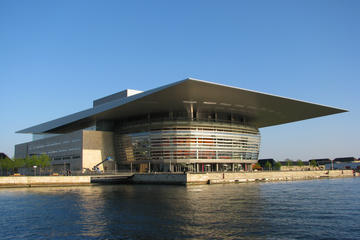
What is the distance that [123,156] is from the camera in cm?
6769

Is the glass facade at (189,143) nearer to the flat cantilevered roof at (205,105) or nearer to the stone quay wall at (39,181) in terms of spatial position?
the flat cantilevered roof at (205,105)

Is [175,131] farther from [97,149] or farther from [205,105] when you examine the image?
[97,149]

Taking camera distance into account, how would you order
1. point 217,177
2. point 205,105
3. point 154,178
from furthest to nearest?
point 205,105 → point 154,178 → point 217,177

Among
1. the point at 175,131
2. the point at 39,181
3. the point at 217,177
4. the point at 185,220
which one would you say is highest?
the point at 175,131

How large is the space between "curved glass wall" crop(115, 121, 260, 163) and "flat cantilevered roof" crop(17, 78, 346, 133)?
319cm

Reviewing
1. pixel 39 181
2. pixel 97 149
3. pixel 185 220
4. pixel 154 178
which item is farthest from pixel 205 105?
pixel 185 220

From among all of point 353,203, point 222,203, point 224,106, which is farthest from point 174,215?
point 224,106

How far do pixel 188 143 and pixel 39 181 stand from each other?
25087mm

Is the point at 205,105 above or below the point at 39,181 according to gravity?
above

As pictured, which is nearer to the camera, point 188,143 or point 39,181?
point 39,181

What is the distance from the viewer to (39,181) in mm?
46688

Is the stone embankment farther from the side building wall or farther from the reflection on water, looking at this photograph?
the reflection on water

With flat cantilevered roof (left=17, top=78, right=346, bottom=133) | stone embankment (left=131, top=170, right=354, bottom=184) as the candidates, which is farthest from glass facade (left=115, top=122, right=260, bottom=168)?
stone embankment (left=131, top=170, right=354, bottom=184)

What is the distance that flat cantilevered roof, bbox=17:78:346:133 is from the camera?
153 ft
